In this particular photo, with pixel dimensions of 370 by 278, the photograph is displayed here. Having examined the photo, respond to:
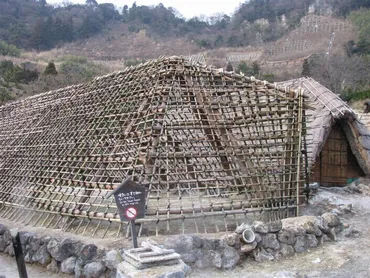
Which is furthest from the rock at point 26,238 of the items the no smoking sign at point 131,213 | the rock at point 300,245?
the rock at point 300,245

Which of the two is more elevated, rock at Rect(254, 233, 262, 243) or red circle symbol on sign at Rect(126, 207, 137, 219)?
red circle symbol on sign at Rect(126, 207, 137, 219)

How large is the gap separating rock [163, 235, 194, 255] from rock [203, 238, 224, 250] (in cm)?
23

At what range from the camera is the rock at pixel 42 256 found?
7383mm

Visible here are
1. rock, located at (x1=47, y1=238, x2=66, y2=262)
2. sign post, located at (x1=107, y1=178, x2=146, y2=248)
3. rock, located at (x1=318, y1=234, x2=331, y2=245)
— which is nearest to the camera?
sign post, located at (x1=107, y1=178, x2=146, y2=248)

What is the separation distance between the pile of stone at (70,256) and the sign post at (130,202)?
3.16ft

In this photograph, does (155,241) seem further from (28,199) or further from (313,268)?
(28,199)

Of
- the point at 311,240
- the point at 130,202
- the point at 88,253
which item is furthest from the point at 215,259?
Answer: the point at 88,253

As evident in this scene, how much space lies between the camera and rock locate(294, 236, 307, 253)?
23.6ft

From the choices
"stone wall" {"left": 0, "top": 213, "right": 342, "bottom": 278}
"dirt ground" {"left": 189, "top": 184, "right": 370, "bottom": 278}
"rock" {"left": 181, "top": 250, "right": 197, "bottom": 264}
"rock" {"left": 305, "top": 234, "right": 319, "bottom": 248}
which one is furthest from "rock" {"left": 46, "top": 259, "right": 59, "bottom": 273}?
"rock" {"left": 305, "top": 234, "right": 319, "bottom": 248}

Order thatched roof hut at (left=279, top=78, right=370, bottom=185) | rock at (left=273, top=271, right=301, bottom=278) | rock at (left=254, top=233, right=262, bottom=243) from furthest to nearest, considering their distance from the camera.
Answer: thatched roof hut at (left=279, top=78, right=370, bottom=185), rock at (left=254, top=233, right=262, bottom=243), rock at (left=273, top=271, right=301, bottom=278)

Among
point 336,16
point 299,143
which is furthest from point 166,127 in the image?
point 336,16

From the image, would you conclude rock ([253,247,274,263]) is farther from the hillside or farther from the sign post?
the hillside

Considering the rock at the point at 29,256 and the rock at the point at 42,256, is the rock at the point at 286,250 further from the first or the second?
the rock at the point at 29,256

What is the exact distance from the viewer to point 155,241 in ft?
22.5
